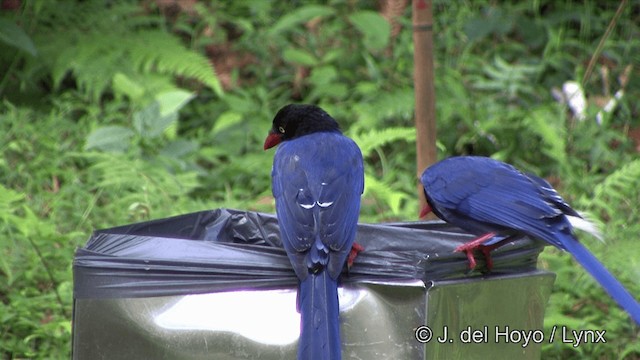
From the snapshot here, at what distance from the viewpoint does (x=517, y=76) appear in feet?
19.8

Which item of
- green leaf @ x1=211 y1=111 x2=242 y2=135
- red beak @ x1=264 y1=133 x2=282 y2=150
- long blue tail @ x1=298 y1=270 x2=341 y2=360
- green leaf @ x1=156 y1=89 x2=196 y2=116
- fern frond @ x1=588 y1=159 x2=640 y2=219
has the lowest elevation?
long blue tail @ x1=298 y1=270 x2=341 y2=360

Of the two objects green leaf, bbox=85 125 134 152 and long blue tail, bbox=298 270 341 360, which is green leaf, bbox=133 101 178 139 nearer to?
green leaf, bbox=85 125 134 152

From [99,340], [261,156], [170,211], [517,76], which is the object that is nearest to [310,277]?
[99,340]

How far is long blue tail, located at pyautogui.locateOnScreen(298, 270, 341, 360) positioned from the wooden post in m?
1.34

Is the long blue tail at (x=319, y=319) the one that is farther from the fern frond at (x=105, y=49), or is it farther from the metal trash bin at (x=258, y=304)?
the fern frond at (x=105, y=49)

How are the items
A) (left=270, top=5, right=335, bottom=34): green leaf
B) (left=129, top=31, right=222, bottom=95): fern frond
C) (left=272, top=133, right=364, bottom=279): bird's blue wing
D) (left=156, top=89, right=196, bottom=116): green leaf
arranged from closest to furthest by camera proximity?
1. (left=272, top=133, right=364, bottom=279): bird's blue wing
2. (left=156, top=89, right=196, bottom=116): green leaf
3. (left=129, top=31, right=222, bottom=95): fern frond
4. (left=270, top=5, right=335, bottom=34): green leaf

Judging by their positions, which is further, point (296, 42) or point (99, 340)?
point (296, 42)

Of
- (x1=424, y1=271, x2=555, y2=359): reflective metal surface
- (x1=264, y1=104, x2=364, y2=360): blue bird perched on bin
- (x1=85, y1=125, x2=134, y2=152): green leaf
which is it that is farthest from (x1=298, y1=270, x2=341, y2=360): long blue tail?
(x1=85, y1=125, x2=134, y2=152): green leaf

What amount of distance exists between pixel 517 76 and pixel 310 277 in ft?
12.5

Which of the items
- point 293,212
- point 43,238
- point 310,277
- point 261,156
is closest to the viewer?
point 310,277

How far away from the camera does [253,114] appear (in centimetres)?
599

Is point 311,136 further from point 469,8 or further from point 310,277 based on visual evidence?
point 469,8

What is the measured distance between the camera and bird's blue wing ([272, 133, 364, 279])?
2586 millimetres

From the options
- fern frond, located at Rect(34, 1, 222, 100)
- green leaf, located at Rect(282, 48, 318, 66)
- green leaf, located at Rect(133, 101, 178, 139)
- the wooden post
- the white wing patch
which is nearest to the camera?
the white wing patch
